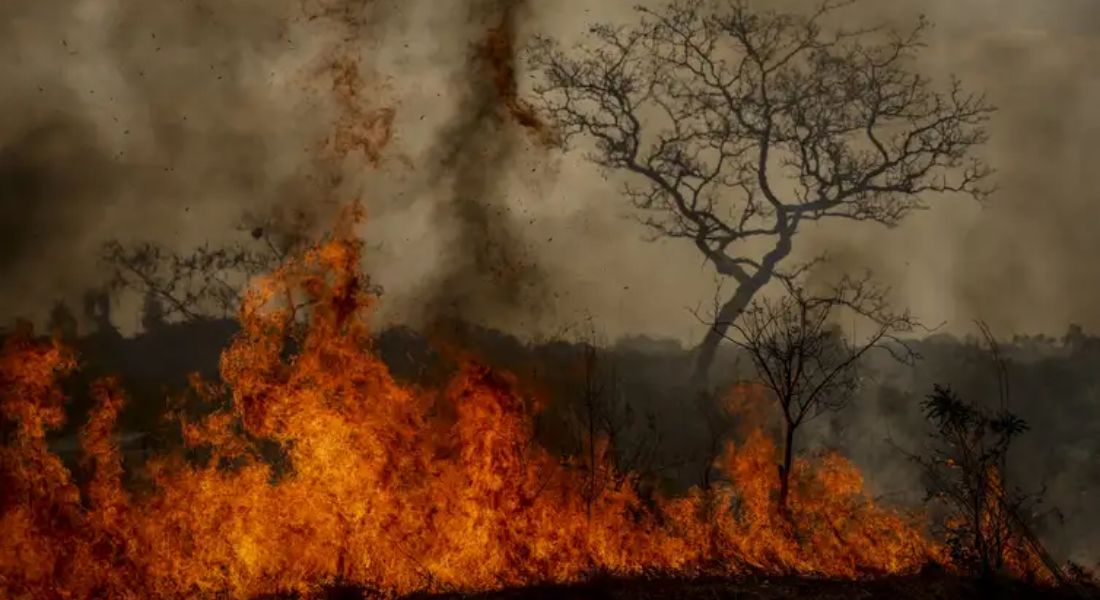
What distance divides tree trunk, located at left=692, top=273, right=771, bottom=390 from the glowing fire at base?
2.05 m

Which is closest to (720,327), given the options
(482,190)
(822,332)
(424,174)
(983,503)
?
(822,332)

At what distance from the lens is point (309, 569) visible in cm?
995

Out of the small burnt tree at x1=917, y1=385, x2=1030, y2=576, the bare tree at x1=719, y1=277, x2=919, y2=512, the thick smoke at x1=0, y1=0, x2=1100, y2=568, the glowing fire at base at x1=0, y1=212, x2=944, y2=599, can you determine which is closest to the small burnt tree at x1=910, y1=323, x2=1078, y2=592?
the small burnt tree at x1=917, y1=385, x2=1030, y2=576

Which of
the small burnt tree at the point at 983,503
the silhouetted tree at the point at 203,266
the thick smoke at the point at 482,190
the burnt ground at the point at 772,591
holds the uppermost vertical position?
the thick smoke at the point at 482,190

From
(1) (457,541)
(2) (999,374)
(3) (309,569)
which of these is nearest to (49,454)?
(3) (309,569)

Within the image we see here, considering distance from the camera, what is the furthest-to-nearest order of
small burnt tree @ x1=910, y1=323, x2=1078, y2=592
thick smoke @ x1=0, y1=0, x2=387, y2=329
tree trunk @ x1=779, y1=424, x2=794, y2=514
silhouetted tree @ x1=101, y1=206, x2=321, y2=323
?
silhouetted tree @ x1=101, y1=206, x2=321, y2=323 → thick smoke @ x1=0, y1=0, x2=387, y2=329 → tree trunk @ x1=779, y1=424, x2=794, y2=514 → small burnt tree @ x1=910, y1=323, x2=1078, y2=592

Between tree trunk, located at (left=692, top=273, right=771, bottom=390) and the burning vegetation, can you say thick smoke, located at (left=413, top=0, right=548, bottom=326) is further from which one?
tree trunk, located at (left=692, top=273, right=771, bottom=390)

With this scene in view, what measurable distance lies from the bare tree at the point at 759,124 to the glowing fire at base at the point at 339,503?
364cm

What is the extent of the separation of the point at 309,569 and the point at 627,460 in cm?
443

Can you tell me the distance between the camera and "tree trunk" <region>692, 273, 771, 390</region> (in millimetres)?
13086

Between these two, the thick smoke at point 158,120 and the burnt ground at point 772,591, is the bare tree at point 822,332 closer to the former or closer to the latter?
the burnt ground at point 772,591

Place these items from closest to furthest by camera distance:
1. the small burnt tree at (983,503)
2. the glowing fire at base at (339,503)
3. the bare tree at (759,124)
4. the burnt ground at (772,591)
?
the burnt ground at (772,591)
the glowing fire at base at (339,503)
the small burnt tree at (983,503)
the bare tree at (759,124)

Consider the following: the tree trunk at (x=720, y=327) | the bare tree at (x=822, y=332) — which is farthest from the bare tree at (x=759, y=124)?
the bare tree at (x=822, y=332)

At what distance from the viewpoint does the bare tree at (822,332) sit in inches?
502
